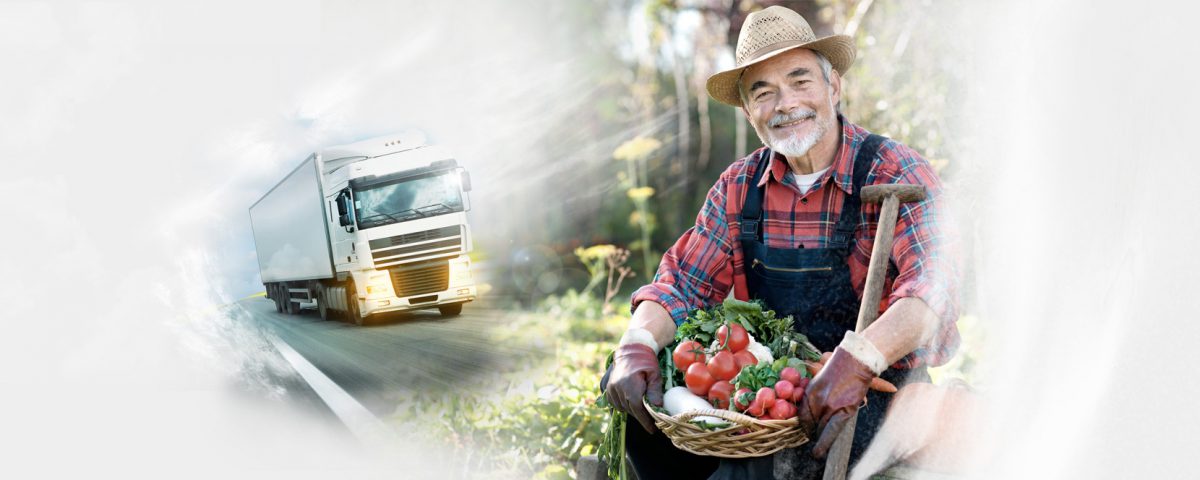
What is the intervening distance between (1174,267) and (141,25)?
2.52m

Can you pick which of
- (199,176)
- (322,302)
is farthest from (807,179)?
(199,176)

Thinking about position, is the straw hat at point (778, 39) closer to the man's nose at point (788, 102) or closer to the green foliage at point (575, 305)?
the man's nose at point (788, 102)

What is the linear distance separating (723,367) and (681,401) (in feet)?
0.44

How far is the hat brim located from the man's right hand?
775 mm

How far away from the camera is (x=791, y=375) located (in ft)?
5.96

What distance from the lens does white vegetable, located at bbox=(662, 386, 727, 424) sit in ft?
6.21

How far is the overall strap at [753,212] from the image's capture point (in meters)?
2.34

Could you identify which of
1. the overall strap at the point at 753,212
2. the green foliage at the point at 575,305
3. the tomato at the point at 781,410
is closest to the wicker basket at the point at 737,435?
the tomato at the point at 781,410

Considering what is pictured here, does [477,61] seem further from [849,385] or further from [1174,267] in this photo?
[1174,267]

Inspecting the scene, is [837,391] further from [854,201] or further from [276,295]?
[276,295]

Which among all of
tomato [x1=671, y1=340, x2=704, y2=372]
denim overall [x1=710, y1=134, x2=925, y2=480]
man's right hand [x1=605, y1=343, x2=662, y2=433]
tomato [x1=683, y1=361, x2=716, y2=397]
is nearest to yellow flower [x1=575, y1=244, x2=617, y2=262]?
denim overall [x1=710, y1=134, x2=925, y2=480]

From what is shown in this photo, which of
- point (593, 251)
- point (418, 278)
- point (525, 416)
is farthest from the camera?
point (593, 251)

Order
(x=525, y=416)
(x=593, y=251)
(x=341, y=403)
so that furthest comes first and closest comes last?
(x=593, y=251) → (x=525, y=416) → (x=341, y=403)

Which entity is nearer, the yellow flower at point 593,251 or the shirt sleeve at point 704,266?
the shirt sleeve at point 704,266
